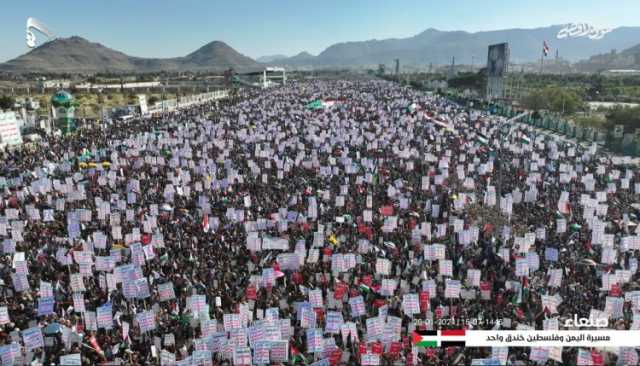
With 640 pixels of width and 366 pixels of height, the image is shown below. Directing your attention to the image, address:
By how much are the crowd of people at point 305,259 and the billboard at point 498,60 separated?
27.9 m

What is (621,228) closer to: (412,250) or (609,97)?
(412,250)

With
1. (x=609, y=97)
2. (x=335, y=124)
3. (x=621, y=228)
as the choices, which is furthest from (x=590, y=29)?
(x=609, y=97)

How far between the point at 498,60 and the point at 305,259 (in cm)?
4641

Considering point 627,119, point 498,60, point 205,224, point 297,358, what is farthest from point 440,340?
point 498,60

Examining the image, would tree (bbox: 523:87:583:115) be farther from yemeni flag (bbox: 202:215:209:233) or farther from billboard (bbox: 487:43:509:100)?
yemeni flag (bbox: 202:215:209:233)

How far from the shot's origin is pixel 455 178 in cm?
2348

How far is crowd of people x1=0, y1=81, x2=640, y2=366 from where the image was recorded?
10016mm

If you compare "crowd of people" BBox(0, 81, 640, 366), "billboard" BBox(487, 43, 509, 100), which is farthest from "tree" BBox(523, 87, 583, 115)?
"crowd of people" BBox(0, 81, 640, 366)

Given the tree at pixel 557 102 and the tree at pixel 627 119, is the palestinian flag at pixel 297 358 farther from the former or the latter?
the tree at pixel 557 102

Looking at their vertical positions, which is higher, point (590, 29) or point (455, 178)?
point (590, 29)

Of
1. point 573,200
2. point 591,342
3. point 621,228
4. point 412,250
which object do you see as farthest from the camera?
point 573,200

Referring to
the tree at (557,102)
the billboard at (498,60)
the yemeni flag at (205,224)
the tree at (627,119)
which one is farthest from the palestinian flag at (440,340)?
the tree at (557,102)

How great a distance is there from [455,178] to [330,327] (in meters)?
14.8

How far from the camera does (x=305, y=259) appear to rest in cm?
1454
